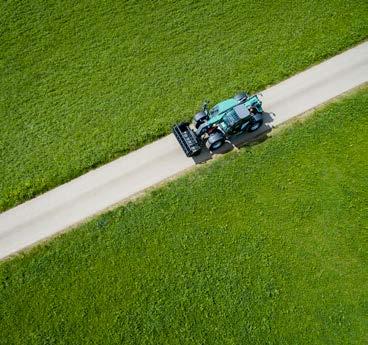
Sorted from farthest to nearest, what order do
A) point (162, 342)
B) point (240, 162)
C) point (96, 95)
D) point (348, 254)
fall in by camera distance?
point (96, 95), point (240, 162), point (348, 254), point (162, 342)

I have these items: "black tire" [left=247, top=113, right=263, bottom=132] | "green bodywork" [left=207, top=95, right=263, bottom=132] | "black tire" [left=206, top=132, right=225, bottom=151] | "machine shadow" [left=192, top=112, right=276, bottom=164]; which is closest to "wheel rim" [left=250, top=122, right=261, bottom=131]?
"black tire" [left=247, top=113, right=263, bottom=132]

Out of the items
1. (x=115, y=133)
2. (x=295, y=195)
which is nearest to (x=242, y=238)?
(x=295, y=195)

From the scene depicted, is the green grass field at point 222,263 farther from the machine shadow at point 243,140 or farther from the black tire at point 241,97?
the black tire at point 241,97

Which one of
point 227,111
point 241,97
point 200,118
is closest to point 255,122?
point 241,97

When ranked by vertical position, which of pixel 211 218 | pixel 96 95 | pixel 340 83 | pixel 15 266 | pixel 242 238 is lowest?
pixel 242 238

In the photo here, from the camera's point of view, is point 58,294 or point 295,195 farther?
point 295,195

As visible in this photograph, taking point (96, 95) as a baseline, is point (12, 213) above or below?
below

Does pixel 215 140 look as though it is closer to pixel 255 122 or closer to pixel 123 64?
pixel 255 122

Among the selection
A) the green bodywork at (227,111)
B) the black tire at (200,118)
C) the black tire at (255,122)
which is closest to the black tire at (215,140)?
the green bodywork at (227,111)

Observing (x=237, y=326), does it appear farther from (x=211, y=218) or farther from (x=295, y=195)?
(x=295, y=195)

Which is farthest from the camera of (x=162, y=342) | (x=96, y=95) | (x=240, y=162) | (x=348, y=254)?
(x=96, y=95)
